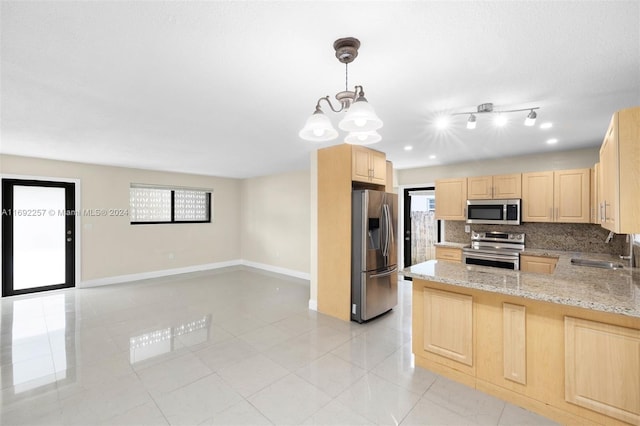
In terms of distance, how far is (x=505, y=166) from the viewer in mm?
4883

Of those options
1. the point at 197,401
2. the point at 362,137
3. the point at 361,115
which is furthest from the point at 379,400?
the point at 361,115

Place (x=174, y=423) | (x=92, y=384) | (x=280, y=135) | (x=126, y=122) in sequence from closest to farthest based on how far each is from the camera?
(x=174, y=423) → (x=92, y=384) → (x=126, y=122) → (x=280, y=135)

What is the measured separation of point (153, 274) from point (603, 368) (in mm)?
7186

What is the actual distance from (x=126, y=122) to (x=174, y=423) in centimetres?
289

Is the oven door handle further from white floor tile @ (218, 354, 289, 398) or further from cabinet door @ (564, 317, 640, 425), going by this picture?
white floor tile @ (218, 354, 289, 398)

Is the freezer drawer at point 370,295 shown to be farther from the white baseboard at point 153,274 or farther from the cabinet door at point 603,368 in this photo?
the white baseboard at point 153,274

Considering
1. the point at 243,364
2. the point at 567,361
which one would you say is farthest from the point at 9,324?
the point at 567,361

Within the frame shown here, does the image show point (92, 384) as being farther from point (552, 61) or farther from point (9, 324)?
point (552, 61)

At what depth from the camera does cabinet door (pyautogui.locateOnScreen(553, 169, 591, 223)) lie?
3934 mm

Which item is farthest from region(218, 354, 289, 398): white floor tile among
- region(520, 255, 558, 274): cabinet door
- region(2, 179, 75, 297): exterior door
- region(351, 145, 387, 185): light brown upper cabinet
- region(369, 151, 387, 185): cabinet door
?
region(2, 179, 75, 297): exterior door

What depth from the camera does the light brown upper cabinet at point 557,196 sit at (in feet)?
13.0

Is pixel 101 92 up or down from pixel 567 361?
up

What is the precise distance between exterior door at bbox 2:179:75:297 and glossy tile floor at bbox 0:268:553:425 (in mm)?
768

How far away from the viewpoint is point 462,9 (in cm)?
140
